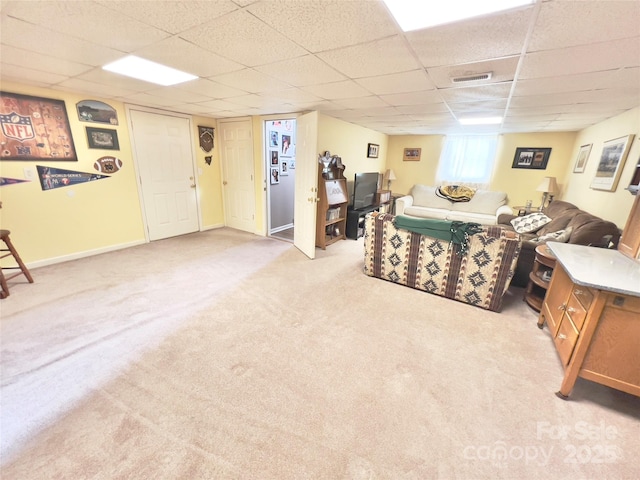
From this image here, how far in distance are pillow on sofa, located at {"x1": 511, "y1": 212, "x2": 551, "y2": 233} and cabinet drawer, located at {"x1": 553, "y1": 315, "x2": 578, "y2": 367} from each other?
7.49 ft

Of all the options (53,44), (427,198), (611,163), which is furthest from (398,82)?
(427,198)

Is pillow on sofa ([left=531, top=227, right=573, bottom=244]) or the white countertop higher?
the white countertop

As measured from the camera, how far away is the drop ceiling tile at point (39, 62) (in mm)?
1849

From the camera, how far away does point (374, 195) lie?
5.40 metres

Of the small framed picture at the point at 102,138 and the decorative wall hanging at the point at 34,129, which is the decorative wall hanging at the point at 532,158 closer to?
the small framed picture at the point at 102,138

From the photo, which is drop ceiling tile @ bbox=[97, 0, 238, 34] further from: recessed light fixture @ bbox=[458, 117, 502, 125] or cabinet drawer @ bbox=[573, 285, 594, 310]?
recessed light fixture @ bbox=[458, 117, 502, 125]

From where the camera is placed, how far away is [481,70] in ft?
6.23

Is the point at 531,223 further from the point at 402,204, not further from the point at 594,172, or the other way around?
the point at 402,204

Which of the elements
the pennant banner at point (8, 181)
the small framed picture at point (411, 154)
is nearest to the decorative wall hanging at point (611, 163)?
the small framed picture at point (411, 154)

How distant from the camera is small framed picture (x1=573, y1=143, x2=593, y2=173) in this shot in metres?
3.87

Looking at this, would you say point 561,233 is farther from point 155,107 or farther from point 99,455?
point 155,107

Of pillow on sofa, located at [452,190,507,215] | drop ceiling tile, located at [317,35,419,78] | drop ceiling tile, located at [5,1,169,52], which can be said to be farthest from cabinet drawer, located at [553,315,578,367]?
pillow on sofa, located at [452,190,507,215]

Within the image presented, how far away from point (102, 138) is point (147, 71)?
1.89m

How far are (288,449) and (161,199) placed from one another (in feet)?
13.7
